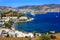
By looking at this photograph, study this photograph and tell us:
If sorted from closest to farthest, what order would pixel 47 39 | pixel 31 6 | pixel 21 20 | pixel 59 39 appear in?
1. pixel 47 39
2. pixel 59 39
3. pixel 21 20
4. pixel 31 6

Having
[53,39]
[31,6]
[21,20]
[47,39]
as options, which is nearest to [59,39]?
[53,39]

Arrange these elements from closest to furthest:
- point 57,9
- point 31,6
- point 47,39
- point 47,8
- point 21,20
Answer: point 47,39
point 21,20
point 57,9
point 47,8
point 31,6

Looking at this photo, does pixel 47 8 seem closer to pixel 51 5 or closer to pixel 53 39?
pixel 51 5

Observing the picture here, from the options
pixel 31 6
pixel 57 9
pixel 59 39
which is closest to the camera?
pixel 59 39

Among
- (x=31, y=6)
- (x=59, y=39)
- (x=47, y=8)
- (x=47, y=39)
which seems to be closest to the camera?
(x=47, y=39)

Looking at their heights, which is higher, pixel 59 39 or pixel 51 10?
pixel 51 10

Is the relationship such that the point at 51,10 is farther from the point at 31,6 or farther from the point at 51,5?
the point at 31,6

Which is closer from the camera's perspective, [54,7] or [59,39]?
[59,39]

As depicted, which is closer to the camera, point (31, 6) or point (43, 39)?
point (43, 39)

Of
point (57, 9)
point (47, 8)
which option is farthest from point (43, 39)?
point (47, 8)
